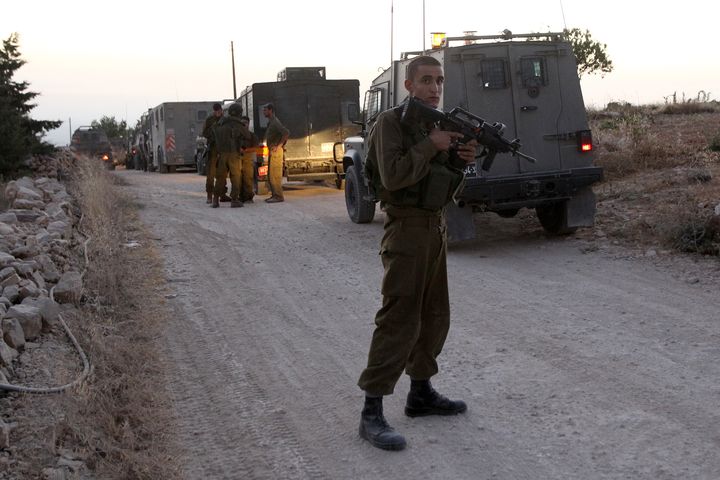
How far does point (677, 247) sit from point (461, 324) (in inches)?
137

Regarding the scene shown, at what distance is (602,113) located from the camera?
22.9 meters

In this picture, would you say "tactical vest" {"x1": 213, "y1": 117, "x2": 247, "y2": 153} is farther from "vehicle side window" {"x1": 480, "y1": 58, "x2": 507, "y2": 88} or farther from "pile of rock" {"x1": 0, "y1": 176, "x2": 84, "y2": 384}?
"vehicle side window" {"x1": 480, "y1": 58, "x2": 507, "y2": 88}

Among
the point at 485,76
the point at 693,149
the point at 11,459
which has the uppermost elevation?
the point at 485,76

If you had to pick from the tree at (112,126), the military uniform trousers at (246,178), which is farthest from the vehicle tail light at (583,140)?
the tree at (112,126)

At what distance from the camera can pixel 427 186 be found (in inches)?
161

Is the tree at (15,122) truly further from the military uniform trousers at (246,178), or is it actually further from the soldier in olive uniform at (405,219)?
the soldier in olive uniform at (405,219)

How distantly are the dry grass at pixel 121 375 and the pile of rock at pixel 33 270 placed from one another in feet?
0.84

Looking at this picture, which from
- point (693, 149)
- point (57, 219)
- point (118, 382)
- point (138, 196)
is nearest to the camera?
point (118, 382)

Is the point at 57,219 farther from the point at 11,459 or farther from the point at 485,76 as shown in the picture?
the point at 11,459

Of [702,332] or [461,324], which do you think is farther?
[461,324]

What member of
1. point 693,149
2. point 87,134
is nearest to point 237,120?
point 693,149

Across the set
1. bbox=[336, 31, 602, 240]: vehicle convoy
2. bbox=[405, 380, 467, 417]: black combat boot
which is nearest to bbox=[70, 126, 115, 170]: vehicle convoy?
bbox=[336, 31, 602, 240]: vehicle convoy

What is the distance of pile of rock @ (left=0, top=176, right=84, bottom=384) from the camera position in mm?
5711

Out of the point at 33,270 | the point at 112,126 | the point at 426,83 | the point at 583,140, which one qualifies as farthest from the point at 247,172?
the point at 112,126
